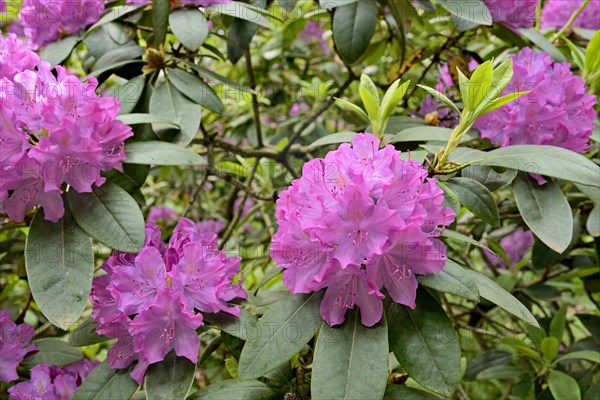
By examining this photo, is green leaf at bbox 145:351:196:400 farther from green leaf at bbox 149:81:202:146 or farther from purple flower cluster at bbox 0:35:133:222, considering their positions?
green leaf at bbox 149:81:202:146

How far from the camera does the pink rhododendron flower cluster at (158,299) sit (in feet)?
3.42

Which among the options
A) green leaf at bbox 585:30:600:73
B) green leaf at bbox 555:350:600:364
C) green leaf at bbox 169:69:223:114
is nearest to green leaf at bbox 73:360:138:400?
green leaf at bbox 169:69:223:114

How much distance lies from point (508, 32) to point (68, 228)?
4.02 feet

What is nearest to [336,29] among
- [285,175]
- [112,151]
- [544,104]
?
[544,104]

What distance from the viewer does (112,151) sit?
1.12 m

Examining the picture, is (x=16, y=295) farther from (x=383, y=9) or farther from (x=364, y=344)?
(x=364, y=344)

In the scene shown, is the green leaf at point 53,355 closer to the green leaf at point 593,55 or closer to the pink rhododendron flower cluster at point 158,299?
the pink rhododendron flower cluster at point 158,299

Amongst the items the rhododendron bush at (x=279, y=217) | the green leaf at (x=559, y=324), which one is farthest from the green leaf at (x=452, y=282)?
the green leaf at (x=559, y=324)

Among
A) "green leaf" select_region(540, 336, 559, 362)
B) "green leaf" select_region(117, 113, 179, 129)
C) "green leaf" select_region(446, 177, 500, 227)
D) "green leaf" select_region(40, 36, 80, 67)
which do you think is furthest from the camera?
"green leaf" select_region(540, 336, 559, 362)

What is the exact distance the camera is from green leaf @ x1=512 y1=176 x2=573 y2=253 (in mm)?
1112

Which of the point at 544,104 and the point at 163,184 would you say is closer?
the point at 544,104

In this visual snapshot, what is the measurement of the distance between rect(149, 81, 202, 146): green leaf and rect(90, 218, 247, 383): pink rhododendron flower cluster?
0.28 m

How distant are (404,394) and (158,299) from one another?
1.45ft

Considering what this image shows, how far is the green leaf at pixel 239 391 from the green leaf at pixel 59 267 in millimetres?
281
